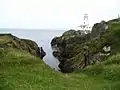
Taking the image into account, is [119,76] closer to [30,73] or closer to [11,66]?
[30,73]

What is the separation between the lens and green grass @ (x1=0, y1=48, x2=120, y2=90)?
134 ft

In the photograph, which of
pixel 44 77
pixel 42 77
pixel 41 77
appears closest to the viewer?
pixel 41 77

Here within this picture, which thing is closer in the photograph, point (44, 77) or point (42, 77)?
point (42, 77)

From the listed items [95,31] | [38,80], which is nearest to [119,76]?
[38,80]

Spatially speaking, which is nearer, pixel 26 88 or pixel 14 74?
pixel 26 88

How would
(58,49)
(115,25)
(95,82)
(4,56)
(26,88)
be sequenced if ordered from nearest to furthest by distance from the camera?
(26,88), (95,82), (4,56), (115,25), (58,49)

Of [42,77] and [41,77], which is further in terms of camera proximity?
[42,77]

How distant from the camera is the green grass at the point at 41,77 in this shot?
40.8m

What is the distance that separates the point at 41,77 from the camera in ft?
152

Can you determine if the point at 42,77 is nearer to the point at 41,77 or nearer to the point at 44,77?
the point at 41,77

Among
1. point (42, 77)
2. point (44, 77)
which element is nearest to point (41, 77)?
point (42, 77)

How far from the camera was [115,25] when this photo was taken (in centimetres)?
9481

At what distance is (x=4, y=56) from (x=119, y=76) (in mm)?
23307

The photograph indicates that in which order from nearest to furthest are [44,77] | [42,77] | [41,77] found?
[41,77] < [42,77] < [44,77]
